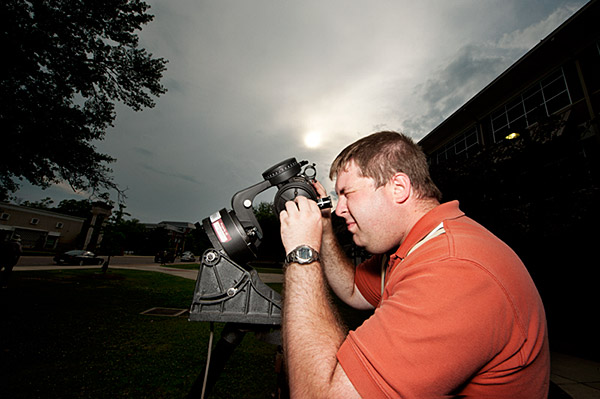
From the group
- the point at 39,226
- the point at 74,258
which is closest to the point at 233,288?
the point at 74,258

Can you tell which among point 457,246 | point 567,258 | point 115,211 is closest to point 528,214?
point 567,258

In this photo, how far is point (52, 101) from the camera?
25.6 feet

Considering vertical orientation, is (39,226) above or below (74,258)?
above

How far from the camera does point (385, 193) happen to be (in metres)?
1.51

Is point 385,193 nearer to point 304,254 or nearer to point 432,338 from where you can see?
point 304,254

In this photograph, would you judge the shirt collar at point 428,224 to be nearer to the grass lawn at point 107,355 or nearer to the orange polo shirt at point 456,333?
the orange polo shirt at point 456,333

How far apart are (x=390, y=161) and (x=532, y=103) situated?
43.5 feet

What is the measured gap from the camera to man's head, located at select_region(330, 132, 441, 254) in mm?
1497

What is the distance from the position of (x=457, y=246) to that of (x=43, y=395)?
4.59 metres

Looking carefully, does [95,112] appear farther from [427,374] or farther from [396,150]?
[427,374]

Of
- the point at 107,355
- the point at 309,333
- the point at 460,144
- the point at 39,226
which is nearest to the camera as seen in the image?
the point at 309,333

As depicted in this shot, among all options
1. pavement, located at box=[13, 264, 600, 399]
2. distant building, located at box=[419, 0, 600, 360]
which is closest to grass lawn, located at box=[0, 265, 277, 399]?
pavement, located at box=[13, 264, 600, 399]

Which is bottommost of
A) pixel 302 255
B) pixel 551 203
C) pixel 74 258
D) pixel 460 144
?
pixel 74 258

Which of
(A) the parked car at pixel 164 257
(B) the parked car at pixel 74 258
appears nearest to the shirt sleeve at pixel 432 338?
(B) the parked car at pixel 74 258
